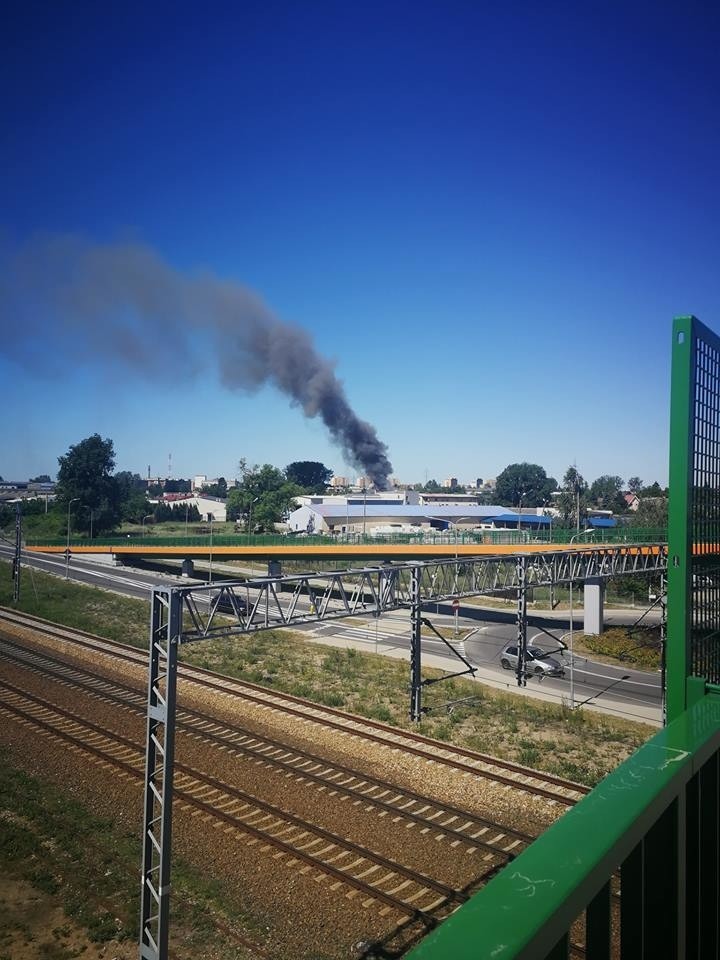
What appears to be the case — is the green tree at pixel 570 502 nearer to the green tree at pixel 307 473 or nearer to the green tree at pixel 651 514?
the green tree at pixel 651 514

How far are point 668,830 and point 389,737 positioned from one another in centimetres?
1642

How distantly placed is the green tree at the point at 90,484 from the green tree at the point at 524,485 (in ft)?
232

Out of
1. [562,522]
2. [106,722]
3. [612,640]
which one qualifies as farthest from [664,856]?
[562,522]

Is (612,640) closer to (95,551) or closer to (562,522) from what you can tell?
(562,522)

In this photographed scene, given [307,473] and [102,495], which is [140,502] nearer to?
[102,495]

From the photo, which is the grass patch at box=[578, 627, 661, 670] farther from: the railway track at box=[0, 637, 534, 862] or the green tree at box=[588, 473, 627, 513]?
the green tree at box=[588, 473, 627, 513]

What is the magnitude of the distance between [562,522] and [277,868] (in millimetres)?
62107

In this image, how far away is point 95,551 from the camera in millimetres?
59562

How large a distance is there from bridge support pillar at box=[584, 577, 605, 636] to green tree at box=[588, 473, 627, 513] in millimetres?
46297

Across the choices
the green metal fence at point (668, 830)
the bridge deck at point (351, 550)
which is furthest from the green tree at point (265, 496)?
the green metal fence at point (668, 830)

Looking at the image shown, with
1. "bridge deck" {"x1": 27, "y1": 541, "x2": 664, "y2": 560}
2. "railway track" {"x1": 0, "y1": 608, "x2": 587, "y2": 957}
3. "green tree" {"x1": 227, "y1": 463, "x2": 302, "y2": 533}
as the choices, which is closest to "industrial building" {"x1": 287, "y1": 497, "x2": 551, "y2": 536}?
"green tree" {"x1": 227, "y1": 463, "x2": 302, "y2": 533}

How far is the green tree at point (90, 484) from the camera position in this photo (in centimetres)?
7250

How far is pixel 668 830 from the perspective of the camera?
1.69m

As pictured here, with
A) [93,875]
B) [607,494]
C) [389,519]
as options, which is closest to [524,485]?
[607,494]
